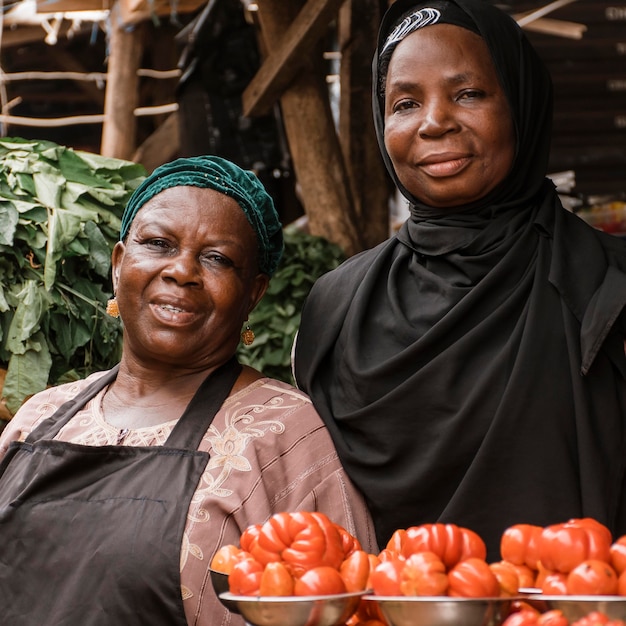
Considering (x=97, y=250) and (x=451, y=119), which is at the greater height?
(x=451, y=119)

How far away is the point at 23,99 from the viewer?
7.88 meters

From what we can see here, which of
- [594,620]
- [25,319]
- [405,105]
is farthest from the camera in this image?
[25,319]

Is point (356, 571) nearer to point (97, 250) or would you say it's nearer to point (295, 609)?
point (295, 609)

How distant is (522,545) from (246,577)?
17.6 inches

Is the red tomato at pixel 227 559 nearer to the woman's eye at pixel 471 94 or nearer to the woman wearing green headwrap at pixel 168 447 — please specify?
the woman wearing green headwrap at pixel 168 447

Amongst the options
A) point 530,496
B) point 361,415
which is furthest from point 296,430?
point 530,496

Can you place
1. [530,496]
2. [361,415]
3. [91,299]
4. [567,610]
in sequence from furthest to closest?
[91,299] < [361,415] < [530,496] < [567,610]

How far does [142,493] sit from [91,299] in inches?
47.2

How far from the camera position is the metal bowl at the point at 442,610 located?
152 centimetres

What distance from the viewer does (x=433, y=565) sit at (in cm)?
155

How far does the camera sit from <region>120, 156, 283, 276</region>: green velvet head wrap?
254 centimetres

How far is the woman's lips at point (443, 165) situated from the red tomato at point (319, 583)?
112 centimetres

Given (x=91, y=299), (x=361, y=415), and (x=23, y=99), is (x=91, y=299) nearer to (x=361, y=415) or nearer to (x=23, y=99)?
(x=361, y=415)

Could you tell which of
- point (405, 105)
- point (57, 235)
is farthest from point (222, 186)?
point (57, 235)
